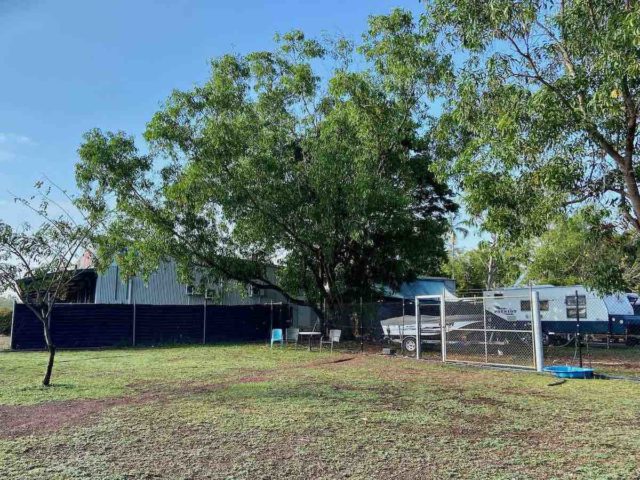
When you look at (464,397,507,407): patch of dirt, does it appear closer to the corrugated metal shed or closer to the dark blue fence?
the dark blue fence

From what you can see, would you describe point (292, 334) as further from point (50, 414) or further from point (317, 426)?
point (317, 426)

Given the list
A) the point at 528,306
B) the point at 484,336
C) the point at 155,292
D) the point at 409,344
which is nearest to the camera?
the point at 484,336

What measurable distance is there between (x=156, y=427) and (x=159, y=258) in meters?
13.5

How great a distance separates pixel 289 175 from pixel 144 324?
884 centimetres

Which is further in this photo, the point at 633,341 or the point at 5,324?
the point at 5,324

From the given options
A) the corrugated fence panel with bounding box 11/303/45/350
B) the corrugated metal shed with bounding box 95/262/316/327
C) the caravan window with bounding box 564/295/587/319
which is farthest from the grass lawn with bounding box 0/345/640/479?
the corrugated metal shed with bounding box 95/262/316/327

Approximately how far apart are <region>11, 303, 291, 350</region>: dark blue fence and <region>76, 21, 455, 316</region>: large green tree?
9.69ft

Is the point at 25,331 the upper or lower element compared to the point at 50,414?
upper

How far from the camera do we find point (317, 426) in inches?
293

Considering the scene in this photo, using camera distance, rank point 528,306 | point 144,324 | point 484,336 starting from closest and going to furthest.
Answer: point 484,336, point 528,306, point 144,324

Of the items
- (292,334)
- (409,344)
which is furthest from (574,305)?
(292,334)

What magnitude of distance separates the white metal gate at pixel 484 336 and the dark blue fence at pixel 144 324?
11.1m

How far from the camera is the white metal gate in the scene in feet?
44.3

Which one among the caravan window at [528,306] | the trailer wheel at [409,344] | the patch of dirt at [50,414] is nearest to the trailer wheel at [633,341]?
the caravan window at [528,306]
